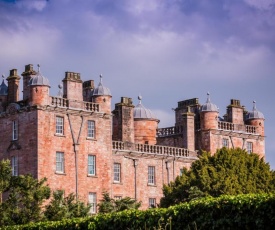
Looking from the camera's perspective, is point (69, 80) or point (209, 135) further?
point (209, 135)

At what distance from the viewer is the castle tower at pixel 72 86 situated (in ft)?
234

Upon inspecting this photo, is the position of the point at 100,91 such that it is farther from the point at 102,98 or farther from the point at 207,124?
the point at 207,124

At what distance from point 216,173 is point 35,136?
13577 mm

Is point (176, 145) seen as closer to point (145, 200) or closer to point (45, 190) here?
point (145, 200)

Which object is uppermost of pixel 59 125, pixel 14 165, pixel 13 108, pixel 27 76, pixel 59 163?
pixel 27 76

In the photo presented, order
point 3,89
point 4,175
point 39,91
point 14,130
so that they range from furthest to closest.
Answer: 1. point 3,89
2. point 14,130
3. point 39,91
4. point 4,175

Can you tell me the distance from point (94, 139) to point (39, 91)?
6153mm

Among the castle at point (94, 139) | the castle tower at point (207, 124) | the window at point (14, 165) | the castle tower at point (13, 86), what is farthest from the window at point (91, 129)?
the castle tower at point (207, 124)

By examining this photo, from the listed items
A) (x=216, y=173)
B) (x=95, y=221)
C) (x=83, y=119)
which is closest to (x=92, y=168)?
(x=83, y=119)

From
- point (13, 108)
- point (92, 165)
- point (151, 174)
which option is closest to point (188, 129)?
point (151, 174)

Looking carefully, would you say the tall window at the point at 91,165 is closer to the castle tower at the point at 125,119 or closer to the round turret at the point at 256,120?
the castle tower at the point at 125,119

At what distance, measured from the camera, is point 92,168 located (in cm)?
7125

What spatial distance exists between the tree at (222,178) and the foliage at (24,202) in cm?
1308

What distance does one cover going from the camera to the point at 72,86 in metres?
71.5
